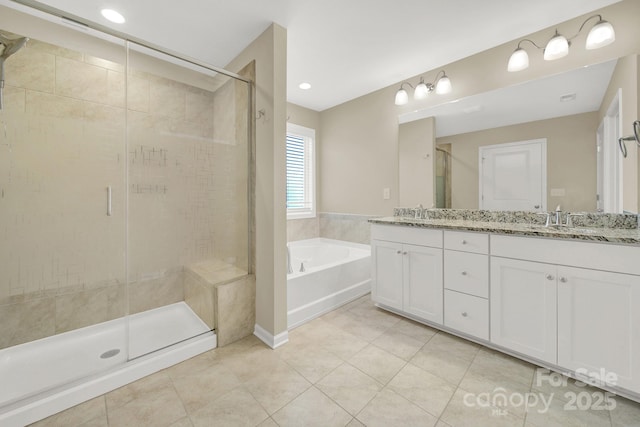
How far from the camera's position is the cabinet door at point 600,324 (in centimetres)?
127

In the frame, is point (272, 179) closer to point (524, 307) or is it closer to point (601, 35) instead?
point (524, 307)

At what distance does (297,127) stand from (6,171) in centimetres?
275

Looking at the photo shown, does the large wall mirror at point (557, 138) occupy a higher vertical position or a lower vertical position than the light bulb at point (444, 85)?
lower

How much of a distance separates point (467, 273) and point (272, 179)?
5.25 feet

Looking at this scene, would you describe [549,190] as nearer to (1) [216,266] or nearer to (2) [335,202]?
(2) [335,202]

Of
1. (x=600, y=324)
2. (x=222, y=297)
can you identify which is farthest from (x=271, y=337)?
(x=600, y=324)

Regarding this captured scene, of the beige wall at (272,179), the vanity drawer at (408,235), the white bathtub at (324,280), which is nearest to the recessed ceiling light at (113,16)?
the beige wall at (272,179)

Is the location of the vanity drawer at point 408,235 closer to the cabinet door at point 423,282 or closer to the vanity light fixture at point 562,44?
the cabinet door at point 423,282

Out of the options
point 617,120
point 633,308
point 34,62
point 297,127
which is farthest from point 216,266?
point 617,120

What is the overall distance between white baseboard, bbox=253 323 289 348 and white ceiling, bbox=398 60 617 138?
7.80 feet

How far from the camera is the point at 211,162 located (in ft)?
Answer: 7.26

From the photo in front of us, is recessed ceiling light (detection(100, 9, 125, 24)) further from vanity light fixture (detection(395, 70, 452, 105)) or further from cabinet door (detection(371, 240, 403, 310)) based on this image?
cabinet door (detection(371, 240, 403, 310))

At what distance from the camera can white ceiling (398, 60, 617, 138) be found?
1.81 m

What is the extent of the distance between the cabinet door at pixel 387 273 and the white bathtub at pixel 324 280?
1.15 ft
